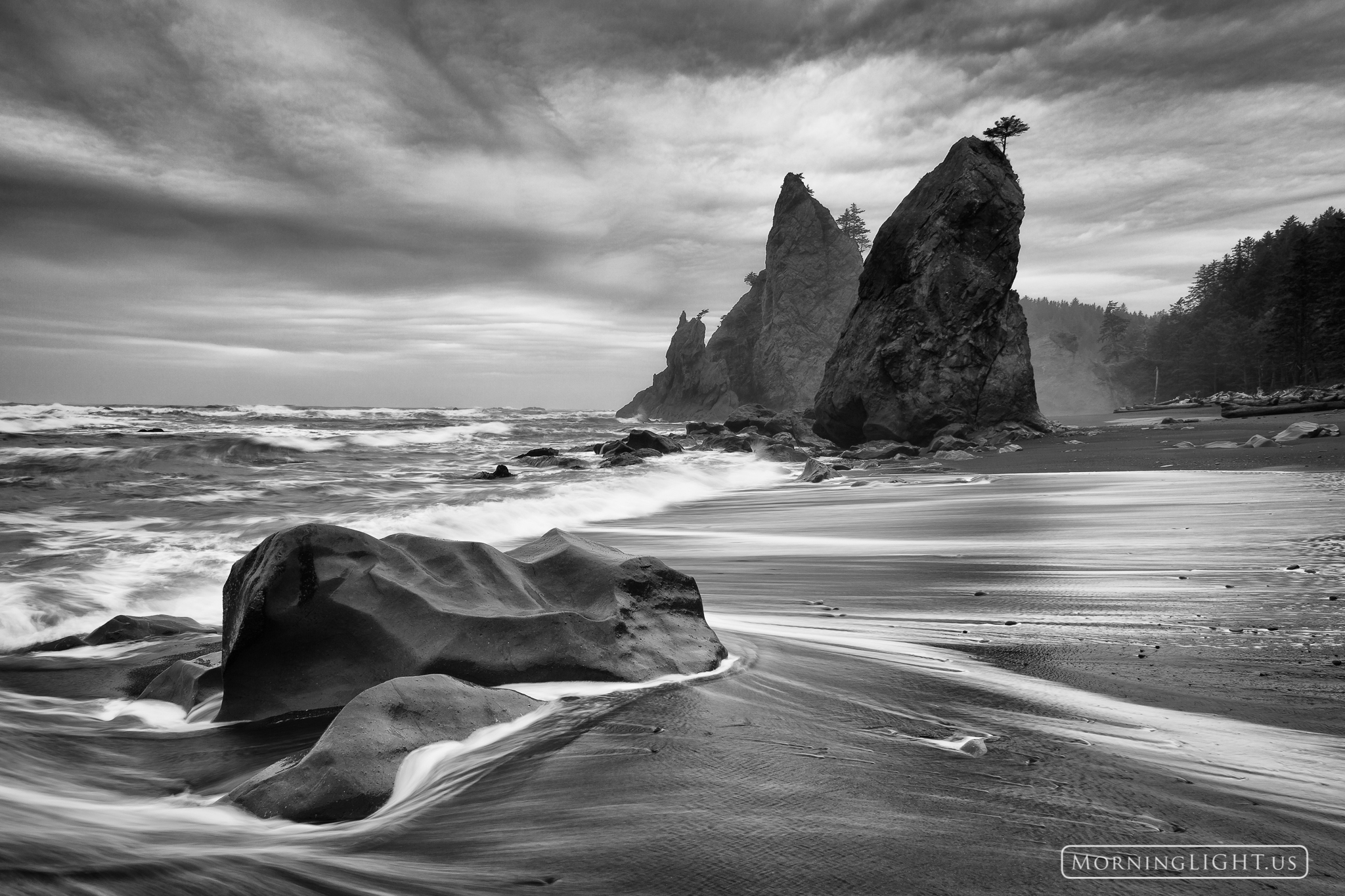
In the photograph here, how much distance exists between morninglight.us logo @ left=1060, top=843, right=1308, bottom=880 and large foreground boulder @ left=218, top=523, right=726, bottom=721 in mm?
1602

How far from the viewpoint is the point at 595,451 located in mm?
24141

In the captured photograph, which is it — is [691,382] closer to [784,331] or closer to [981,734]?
[784,331]

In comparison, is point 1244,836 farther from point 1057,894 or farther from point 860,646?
point 860,646

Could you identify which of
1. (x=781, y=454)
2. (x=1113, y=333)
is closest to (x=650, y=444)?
(x=781, y=454)

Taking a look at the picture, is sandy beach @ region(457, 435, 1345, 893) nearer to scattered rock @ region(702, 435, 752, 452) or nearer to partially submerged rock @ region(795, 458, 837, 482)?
partially submerged rock @ region(795, 458, 837, 482)

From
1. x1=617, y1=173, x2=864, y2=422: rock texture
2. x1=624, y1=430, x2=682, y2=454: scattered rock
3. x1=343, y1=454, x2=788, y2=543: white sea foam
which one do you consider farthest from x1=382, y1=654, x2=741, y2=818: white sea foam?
x1=617, y1=173, x2=864, y2=422: rock texture

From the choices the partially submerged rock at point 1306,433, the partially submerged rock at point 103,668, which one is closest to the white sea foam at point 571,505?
the partially submerged rock at point 103,668

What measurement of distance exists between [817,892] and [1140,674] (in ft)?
6.24

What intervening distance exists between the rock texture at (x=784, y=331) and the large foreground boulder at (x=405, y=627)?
56763 millimetres

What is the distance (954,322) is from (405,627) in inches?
983

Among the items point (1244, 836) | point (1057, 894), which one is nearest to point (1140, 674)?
point (1244, 836)

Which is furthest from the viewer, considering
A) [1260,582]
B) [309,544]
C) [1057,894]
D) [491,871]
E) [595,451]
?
[595,451]

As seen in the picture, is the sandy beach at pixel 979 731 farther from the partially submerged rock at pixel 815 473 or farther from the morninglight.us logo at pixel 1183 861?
the partially submerged rock at pixel 815 473

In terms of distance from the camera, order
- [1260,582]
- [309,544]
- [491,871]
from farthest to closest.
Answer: [1260,582] < [309,544] < [491,871]
